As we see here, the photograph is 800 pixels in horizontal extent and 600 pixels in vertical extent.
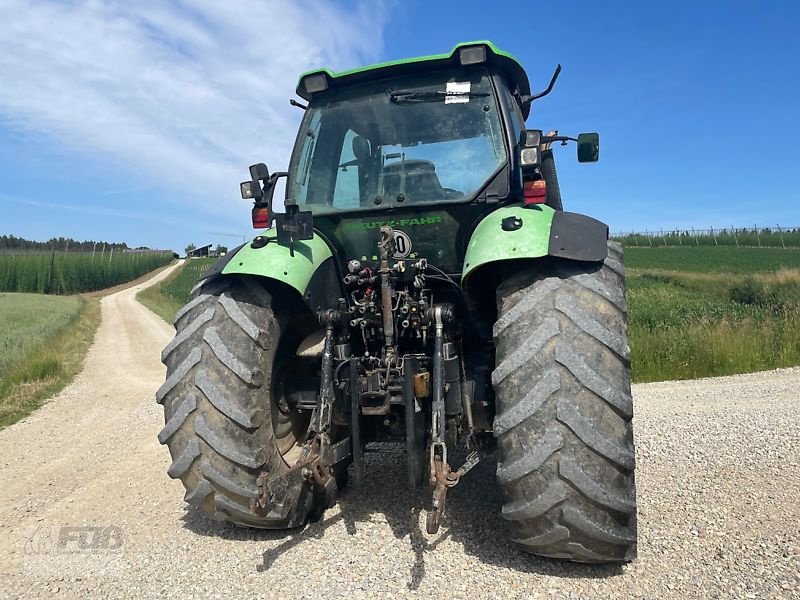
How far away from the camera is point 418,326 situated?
11.1ft

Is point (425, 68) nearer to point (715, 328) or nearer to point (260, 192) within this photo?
point (260, 192)

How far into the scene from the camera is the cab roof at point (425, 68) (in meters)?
3.56

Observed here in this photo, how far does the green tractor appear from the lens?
2658 mm

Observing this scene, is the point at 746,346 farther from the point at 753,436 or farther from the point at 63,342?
the point at 63,342

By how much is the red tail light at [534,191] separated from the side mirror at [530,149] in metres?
0.15

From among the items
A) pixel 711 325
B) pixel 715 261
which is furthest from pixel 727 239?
pixel 711 325

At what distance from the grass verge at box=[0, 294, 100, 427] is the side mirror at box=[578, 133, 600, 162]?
6.81m

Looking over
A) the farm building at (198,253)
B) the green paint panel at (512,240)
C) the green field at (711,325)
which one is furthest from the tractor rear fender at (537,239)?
the farm building at (198,253)

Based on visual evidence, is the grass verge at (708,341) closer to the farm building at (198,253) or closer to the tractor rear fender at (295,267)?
the tractor rear fender at (295,267)

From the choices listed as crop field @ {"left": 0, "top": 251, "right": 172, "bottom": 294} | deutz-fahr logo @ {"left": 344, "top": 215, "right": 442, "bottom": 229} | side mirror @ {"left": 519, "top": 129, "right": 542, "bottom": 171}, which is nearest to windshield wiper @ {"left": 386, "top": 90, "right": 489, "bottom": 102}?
side mirror @ {"left": 519, "top": 129, "right": 542, "bottom": 171}

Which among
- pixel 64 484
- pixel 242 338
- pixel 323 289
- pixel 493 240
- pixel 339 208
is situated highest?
pixel 339 208

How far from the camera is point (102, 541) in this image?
3.50 m

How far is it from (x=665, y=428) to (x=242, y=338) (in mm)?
4087

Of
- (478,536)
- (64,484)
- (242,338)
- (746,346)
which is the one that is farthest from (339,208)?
(746,346)
